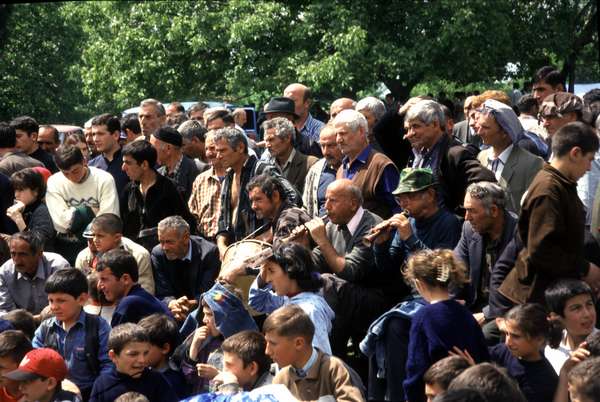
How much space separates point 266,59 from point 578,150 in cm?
2305

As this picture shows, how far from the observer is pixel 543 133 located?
33.1 feet

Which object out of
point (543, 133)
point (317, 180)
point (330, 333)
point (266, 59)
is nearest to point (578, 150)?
point (330, 333)

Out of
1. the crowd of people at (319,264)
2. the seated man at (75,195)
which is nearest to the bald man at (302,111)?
the crowd of people at (319,264)

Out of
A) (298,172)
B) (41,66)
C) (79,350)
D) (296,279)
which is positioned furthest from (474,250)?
(41,66)

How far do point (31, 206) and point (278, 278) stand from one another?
3538 millimetres

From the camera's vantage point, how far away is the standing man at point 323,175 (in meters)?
8.85

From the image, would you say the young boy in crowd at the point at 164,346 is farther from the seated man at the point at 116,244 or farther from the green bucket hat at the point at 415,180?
the green bucket hat at the point at 415,180

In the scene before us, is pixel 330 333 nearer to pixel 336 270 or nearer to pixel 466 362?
pixel 336 270

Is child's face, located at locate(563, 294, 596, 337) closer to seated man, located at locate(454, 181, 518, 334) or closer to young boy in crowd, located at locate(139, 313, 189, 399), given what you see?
seated man, located at locate(454, 181, 518, 334)

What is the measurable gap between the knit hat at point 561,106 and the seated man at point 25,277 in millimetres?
4015

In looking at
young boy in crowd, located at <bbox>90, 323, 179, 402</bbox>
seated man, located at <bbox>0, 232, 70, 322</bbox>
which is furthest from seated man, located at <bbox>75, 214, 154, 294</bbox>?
young boy in crowd, located at <bbox>90, 323, 179, 402</bbox>

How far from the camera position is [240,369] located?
6602 millimetres

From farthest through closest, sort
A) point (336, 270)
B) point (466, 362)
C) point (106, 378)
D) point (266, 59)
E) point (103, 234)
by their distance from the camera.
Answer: point (266, 59), point (103, 234), point (336, 270), point (106, 378), point (466, 362)

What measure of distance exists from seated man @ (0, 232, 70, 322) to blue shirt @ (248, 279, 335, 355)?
7.41ft
